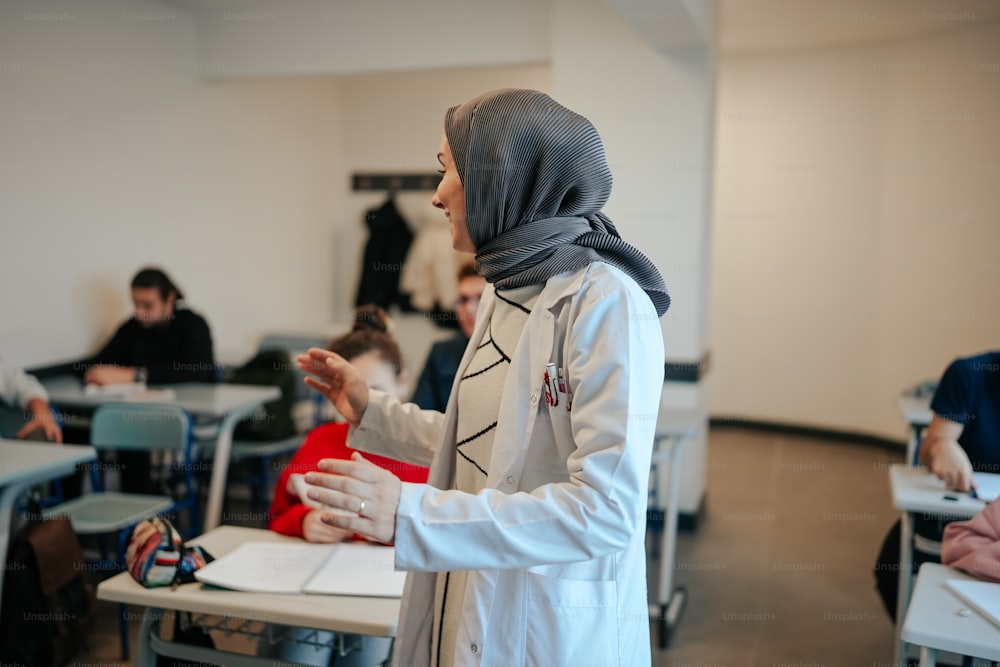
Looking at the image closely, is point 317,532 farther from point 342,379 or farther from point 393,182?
point 393,182

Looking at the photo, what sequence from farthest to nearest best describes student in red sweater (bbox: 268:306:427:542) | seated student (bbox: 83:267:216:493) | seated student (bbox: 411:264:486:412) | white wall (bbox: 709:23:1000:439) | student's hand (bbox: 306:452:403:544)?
white wall (bbox: 709:23:1000:439) < seated student (bbox: 83:267:216:493) < seated student (bbox: 411:264:486:412) < student in red sweater (bbox: 268:306:427:542) < student's hand (bbox: 306:452:403:544)

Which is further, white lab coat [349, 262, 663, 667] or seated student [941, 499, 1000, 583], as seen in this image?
seated student [941, 499, 1000, 583]

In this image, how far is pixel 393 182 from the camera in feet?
22.2

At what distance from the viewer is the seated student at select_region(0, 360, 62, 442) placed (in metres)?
3.42

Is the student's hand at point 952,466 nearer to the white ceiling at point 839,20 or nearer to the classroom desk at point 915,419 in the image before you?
the classroom desk at point 915,419

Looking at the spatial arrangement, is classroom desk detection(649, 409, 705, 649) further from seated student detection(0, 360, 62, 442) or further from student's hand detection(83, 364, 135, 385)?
student's hand detection(83, 364, 135, 385)

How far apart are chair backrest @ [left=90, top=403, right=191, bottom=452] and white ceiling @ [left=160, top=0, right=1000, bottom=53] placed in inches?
108

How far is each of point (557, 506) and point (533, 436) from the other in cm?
17

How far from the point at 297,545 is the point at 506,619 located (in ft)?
3.30

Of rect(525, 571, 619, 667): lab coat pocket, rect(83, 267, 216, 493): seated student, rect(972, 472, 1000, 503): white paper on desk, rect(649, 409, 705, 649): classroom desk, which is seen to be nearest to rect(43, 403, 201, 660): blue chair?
rect(83, 267, 216, 493): seated student

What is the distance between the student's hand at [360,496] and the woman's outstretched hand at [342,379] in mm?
482

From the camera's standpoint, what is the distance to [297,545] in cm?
207

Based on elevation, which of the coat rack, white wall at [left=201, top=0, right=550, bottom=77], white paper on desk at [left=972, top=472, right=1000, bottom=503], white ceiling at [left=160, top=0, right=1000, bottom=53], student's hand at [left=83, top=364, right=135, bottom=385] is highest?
white ceiling at [left=160, top=0, right=1000, bottom=53]

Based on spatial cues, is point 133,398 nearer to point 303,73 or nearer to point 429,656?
point 303,73
